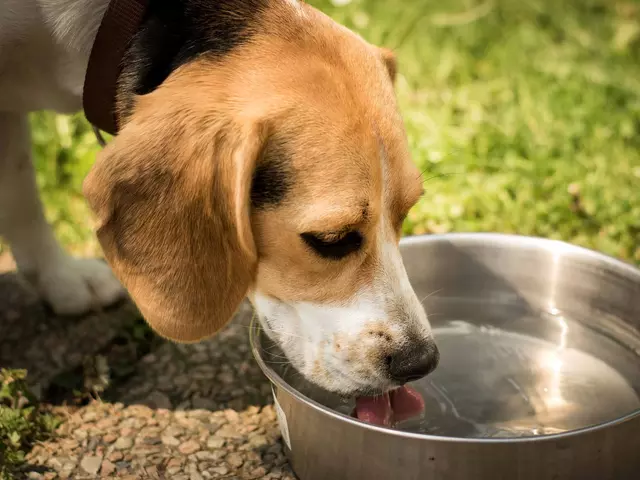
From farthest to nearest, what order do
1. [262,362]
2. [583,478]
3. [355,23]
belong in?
[355,23] → [262,362] → [583,478]

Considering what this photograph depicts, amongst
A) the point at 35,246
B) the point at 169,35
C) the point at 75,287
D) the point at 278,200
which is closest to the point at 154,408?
the point at 75,287

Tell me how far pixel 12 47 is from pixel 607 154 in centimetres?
321

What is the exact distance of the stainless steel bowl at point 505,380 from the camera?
2426 mm

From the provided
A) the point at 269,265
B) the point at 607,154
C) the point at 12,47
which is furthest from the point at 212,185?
the point at 607,154

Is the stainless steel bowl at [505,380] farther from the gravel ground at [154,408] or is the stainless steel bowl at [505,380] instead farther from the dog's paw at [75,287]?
the dog's paw at [75,287]

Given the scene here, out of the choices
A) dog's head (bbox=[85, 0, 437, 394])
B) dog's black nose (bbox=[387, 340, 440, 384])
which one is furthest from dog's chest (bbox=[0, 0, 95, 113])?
dog's black nose (bbox=[387, 340, 440, 384])

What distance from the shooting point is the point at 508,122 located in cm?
521

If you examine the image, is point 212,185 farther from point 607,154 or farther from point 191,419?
point 607,154

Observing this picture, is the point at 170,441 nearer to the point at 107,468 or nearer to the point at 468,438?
the point at 107,468

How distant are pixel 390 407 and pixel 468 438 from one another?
508 millimetres

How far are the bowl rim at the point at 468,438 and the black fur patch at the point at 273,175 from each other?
534 millimetres

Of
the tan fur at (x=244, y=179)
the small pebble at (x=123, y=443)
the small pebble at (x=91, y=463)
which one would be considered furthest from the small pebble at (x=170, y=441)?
the tan fur at (x=244, y=179)

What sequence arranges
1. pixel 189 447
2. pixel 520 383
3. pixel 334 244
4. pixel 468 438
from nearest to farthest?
pixel 468 438 → pixel 334 244 → pixel 189 447 → pixel 520 383

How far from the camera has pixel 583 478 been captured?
2.47 m
